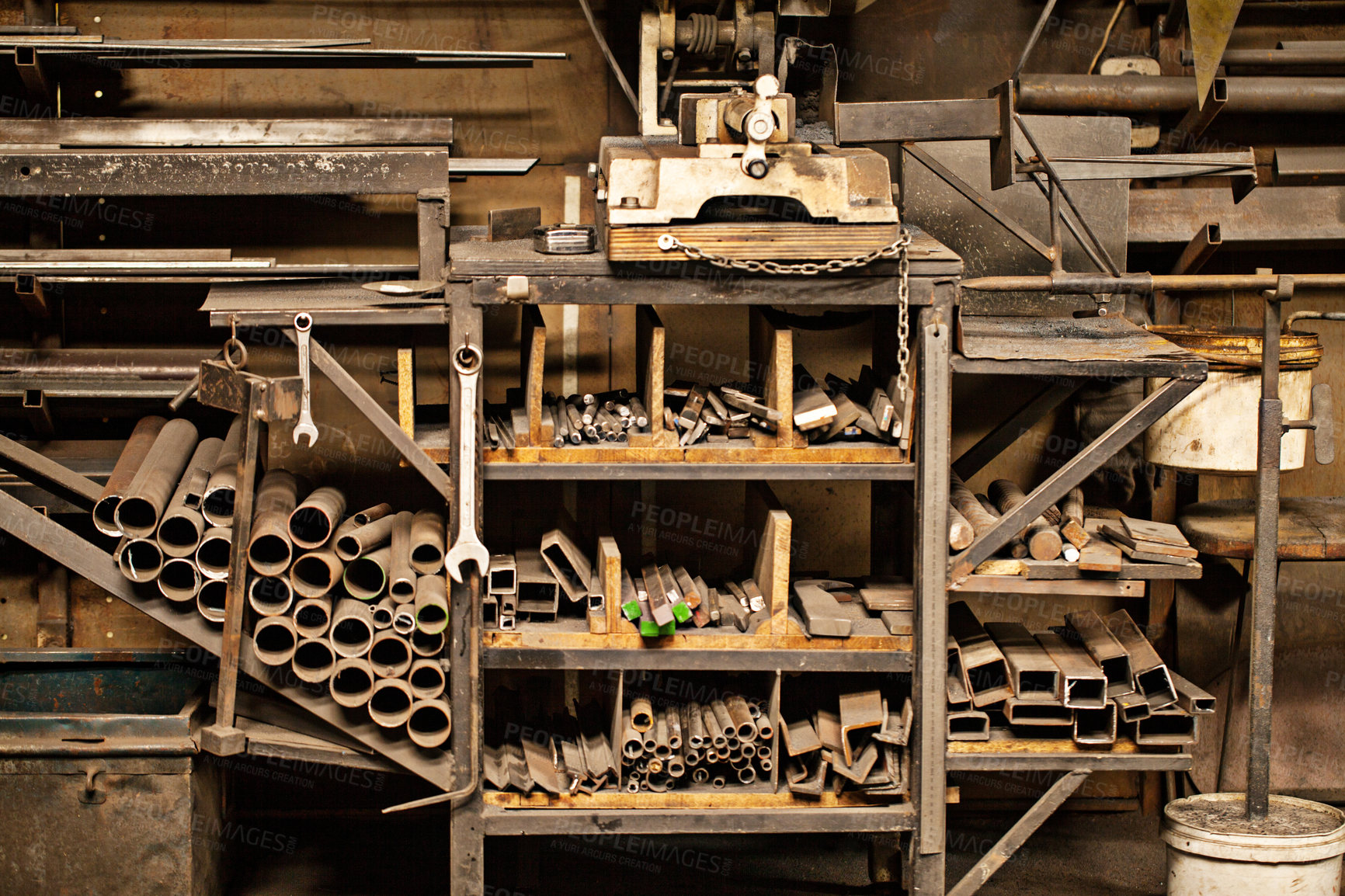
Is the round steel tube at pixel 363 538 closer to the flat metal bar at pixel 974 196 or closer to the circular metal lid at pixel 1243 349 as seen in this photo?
the flat metal bar at pixel 974 196

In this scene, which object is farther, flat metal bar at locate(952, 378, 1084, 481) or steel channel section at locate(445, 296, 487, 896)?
flat metal bar at locate(952, 378, 1084, 481)

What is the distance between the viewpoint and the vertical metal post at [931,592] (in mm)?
3055

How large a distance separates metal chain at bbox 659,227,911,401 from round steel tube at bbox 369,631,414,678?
1306 mm

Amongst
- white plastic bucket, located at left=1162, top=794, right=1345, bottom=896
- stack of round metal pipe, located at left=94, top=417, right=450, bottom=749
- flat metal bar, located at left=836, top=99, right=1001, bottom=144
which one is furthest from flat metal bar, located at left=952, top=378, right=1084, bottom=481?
stack of round metal pipe, located at left=94, top=417, right=450, bottom=749

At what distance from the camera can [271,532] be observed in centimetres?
303

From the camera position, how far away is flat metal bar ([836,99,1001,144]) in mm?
3186

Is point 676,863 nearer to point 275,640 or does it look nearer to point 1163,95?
point 275,640

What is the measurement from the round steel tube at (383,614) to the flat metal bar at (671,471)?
0.45 meters

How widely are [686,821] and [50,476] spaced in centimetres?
218

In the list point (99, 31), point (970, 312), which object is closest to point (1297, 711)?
point (970, 312)

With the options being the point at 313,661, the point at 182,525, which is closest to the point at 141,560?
the point at 182,525

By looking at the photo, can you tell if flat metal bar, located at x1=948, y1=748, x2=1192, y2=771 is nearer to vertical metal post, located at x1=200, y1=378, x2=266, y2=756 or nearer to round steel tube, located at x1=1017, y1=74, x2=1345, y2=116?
vertical metal post, located at x1=200, y1=378, x2=266, y2=756

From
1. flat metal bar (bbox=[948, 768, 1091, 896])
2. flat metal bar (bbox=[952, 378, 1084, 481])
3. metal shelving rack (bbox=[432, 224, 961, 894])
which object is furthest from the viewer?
flat metal bar (bbox=[952, 378, 1084, 481])

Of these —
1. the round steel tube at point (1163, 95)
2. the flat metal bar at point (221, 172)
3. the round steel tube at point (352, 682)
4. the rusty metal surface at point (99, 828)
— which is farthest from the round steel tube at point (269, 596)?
the round steel tube at point (1163, 95)
